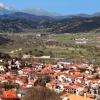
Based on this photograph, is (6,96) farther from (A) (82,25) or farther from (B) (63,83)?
(A) (82,25)

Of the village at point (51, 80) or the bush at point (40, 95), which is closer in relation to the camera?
the bush at point (40, 95)

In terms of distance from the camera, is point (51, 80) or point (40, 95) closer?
point (40, 95)

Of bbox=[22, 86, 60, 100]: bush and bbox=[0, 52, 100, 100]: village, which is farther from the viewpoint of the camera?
bbox=[0, 52, 100, 100]: village

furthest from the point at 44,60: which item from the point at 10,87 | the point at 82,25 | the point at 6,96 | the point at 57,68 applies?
the point at 82,25

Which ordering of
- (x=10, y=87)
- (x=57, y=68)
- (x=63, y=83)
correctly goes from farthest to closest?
1. (x=57, y=68)
2. (x=63, y=83)
3. (x=10, y=87)

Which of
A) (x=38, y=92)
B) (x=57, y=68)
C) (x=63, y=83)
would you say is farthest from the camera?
(x=57, y=68)

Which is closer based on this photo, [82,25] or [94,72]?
[94,72]

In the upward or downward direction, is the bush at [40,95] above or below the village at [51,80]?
above

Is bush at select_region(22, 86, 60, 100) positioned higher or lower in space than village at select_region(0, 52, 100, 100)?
higher
